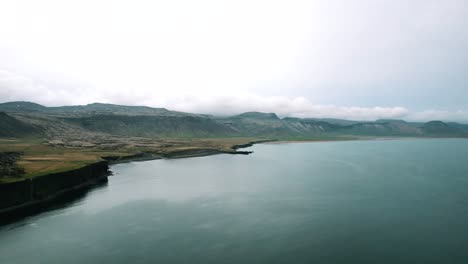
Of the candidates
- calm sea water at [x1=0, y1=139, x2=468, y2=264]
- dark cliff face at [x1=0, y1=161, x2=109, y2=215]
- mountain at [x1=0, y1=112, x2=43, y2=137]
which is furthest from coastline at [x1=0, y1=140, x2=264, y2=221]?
mountain at [x1=0, y1=112, x2=43, y2=137]

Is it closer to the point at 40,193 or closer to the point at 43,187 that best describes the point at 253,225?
the point at 40,193

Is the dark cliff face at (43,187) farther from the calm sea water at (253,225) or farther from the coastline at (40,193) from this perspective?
the calm sea water at (253,225)

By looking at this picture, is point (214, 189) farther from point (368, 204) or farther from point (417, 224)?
point (417, 224)

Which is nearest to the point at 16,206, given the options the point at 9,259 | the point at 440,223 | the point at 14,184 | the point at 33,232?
the point at 14,184

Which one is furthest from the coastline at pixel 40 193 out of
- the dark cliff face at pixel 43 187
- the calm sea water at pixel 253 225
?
the calm sea water at pixel 253 225

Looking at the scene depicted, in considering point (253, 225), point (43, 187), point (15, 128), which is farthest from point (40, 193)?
point (15, 128)
